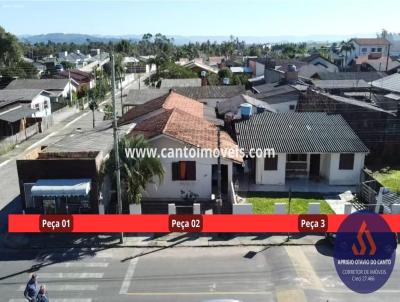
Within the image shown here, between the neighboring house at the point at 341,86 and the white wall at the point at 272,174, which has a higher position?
the neighboring house at the point at 341,86

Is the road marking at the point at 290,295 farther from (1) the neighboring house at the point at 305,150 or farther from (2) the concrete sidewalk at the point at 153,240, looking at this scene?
(1) the neighboring house at the point at 305,150

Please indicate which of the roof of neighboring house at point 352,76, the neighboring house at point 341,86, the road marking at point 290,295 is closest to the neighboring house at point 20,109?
the road marking at point 290,295

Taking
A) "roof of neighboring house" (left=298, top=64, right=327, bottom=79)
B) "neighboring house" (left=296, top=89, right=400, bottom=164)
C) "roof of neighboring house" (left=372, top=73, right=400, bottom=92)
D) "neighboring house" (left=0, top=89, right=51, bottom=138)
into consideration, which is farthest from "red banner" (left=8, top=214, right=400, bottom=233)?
"roof of neighboring house" (left=298, top=64, right=327, bottom=79)

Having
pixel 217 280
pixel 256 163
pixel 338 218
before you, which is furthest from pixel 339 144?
pixel 217 280

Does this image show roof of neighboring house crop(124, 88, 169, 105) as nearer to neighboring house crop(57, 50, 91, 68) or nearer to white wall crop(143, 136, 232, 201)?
white wall crop(143, 136, 232, 201)

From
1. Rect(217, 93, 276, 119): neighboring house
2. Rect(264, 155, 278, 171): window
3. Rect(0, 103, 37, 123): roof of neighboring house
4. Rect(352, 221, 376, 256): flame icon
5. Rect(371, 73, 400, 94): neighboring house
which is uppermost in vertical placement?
Rect(371, 73, 400, 94): neighboring house

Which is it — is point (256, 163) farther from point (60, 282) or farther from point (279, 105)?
point (279, 105)
